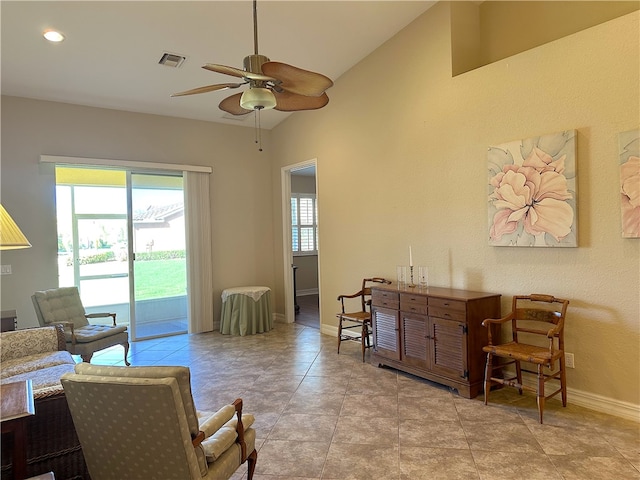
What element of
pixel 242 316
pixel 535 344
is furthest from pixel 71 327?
pixel 535 344

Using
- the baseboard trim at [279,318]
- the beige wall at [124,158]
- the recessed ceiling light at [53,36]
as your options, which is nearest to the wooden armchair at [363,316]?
the baseboard trim at [279,318]

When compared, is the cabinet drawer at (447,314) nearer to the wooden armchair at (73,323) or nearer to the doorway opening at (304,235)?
the wooden armchair at (73,323)

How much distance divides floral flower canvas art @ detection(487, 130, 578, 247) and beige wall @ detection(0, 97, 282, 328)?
13.1 ft

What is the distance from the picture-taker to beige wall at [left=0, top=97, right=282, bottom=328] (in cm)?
477

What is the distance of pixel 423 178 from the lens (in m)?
4.37

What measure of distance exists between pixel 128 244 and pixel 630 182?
5.64m

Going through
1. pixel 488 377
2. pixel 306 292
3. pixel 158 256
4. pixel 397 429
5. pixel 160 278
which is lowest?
pixel 397 429

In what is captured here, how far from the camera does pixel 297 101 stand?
9.67 feet

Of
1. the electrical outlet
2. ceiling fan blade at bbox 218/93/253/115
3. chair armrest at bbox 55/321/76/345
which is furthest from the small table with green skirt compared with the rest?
the electrical outlet

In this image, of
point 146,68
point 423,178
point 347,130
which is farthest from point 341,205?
point 146,68

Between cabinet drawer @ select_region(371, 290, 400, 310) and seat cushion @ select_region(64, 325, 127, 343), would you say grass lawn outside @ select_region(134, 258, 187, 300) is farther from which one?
cabinet drawer @ select_region(371, 290, 400, 310)

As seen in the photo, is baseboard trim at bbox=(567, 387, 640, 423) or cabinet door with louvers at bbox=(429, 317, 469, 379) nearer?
baseboard trim at bbox=(567, 387, 640, 423)

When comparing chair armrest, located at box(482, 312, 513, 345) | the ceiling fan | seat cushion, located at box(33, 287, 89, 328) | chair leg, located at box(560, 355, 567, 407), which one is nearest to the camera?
the ceiling fan

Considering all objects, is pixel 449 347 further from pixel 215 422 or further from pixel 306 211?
pixel 306 211
